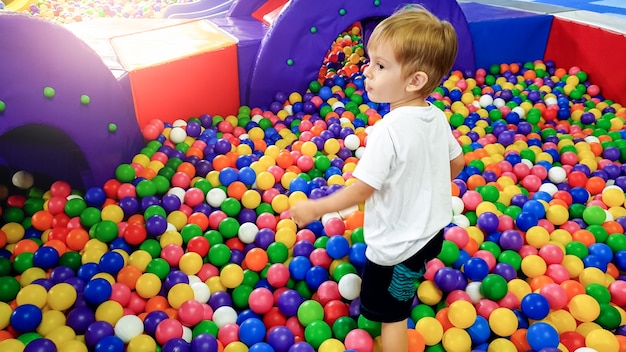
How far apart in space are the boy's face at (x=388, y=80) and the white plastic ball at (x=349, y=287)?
506mm

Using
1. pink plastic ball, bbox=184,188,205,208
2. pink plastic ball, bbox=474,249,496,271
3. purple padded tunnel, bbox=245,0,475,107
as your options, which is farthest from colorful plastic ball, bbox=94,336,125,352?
purple padded tunnel, bbox=245,0,475,107

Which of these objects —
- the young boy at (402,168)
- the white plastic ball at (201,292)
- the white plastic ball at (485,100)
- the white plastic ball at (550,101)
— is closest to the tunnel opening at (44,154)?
the white plastic ball at (201,292)

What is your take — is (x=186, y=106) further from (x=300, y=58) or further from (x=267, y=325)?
(x=267, y=325)

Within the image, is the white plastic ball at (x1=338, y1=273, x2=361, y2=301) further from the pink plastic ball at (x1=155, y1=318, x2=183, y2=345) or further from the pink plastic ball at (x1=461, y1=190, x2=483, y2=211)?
the pink plastic ball at (x1=461, y1=190, x2=483, y2=211)

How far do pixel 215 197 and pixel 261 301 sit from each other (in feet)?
1.69

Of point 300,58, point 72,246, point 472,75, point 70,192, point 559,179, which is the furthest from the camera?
point 472,75

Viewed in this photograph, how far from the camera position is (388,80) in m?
0.94

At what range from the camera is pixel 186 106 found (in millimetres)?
2150

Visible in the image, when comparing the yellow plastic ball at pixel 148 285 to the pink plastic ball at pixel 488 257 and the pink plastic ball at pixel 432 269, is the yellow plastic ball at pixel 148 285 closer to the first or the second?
the pink plastic ball at pixel 432 269

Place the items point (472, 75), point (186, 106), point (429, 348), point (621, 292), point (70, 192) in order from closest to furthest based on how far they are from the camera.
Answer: point (429, 348) < point (621, 292) < point (70, 192) < point (186, 106) < point (472, 75)

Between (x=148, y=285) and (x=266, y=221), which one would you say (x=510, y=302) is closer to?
(x=266, y=221)

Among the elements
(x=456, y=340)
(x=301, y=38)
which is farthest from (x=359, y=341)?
(x=301, y=38)

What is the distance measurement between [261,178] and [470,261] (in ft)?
2.48

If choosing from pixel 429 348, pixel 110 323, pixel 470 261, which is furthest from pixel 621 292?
pixel 110 323
